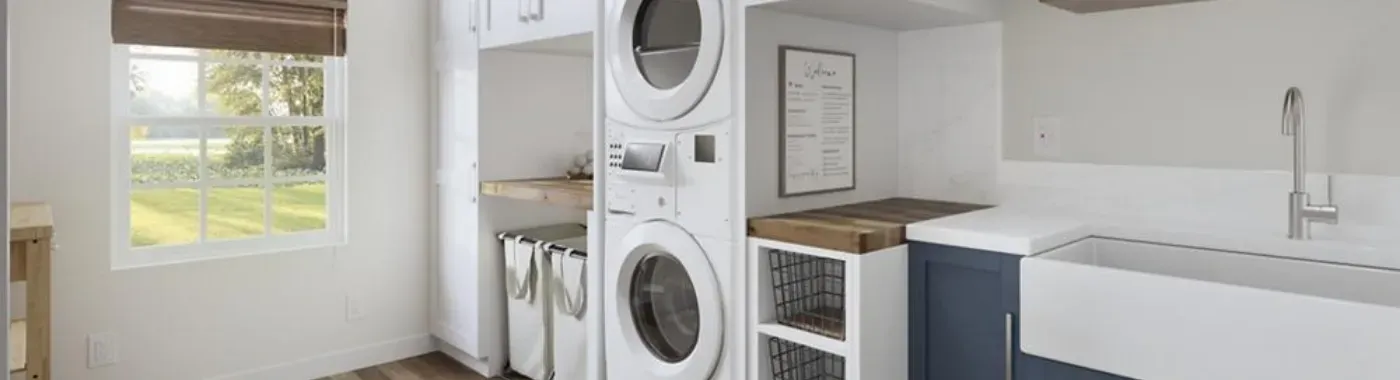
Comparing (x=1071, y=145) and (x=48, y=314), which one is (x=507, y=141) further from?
(x=1071, y=145)

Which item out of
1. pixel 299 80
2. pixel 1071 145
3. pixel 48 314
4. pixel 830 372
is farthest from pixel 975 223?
pixel 299 80

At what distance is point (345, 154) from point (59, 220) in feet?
3.17

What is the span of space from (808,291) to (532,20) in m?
1.43

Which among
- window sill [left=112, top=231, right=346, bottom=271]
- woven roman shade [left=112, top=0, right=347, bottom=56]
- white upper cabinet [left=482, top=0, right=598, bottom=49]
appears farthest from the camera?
window sill [left=112, top=231, right=346, bottom=271]

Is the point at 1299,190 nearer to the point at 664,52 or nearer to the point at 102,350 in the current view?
the point at 664,52

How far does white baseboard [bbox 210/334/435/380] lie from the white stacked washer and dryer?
1439 mm

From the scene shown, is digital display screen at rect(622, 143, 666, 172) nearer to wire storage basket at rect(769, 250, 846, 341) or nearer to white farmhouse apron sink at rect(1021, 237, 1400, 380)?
wire storage basket at rect(769, 250, 846, 341)

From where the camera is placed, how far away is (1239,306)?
1.52 m

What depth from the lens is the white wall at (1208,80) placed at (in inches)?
72.5

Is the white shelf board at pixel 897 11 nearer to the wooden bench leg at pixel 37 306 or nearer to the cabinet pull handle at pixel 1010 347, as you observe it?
the cabinet pull handle at pixel 1010 347

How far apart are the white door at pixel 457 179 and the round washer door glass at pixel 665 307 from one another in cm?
104

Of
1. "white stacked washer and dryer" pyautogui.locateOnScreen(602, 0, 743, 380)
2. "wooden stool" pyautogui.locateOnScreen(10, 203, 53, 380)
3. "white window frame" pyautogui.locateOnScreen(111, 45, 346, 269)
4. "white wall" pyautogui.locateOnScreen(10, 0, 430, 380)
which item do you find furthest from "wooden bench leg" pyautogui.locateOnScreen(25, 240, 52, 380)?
"white stacked washer and dryer" pyautogui.locateOnScreen(602, 0, 743, 380)

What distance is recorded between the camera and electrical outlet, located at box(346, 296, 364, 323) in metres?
3.53

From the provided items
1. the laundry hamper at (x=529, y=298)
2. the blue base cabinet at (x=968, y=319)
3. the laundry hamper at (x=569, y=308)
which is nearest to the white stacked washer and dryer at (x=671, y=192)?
the laundry hamper at (x=569, y=308)
